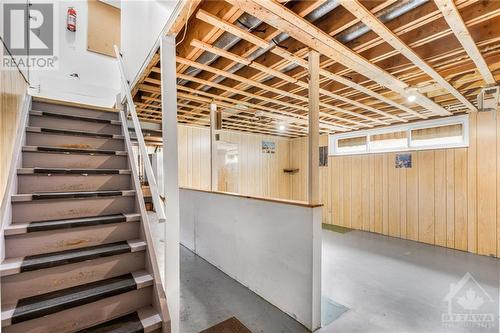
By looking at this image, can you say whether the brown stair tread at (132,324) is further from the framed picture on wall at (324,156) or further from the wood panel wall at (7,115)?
the framed picture on wall at (324,156)

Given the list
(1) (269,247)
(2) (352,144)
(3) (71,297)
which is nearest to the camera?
(3) (71,297)

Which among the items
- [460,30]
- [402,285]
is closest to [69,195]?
[460,30]

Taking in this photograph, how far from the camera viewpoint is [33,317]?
142 cm

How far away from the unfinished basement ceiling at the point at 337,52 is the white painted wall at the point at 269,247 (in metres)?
1.57

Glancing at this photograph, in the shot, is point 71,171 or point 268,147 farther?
point 268,147

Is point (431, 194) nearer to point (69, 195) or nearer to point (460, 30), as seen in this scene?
point (460, 30)

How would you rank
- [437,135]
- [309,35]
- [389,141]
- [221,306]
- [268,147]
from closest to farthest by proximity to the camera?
[309,35]
[221,306]
[437,135]
[389,141]
[268,147]

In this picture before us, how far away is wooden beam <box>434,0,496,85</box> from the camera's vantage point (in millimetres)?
1597

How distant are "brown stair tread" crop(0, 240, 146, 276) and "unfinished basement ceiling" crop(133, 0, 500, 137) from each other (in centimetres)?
190

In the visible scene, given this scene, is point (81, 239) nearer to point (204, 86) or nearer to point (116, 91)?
point (204, 86)

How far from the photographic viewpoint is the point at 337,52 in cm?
222

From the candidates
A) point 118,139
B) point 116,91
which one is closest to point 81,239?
point 118,139

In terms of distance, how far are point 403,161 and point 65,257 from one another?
606 centimetres

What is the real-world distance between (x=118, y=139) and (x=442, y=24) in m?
3.46
